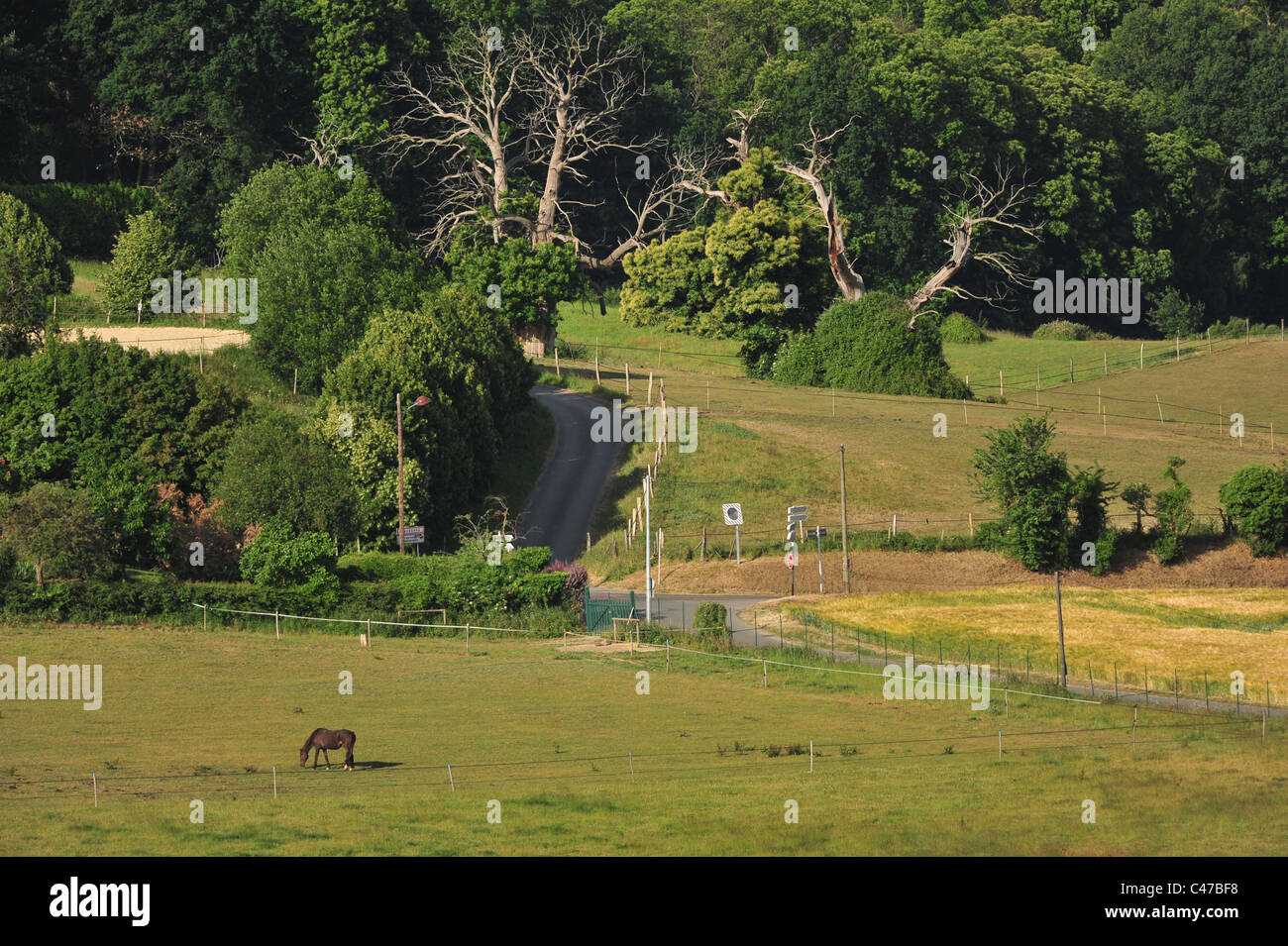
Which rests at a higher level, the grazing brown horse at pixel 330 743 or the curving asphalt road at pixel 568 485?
the curving asphalt road at pixel 568 485

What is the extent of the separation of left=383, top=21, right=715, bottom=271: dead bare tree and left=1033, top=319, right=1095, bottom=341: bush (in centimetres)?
2913

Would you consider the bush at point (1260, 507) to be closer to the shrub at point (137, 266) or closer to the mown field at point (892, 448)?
the mown field at point (892, 448)

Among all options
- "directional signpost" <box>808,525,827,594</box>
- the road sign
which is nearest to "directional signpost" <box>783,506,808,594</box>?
"directional signpost" <box>808,525,827,594</box>

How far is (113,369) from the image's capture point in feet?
281

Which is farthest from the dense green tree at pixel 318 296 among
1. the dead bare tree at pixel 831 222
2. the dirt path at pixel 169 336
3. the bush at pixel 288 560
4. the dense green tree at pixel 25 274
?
the dead bare tree at pixel 831 222

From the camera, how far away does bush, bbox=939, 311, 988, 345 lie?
452ft

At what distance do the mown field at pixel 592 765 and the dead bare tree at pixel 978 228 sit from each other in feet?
227

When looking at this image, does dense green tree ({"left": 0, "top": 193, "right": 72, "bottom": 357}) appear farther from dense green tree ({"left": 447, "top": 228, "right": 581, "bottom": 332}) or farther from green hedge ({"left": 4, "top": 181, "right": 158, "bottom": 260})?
dense green tree ({"left": 447, "top": 228, "right": 581, "bottom": 332})

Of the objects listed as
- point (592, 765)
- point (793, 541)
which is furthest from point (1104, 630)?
point (592, 765)

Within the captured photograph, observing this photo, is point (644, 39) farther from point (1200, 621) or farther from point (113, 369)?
point (1200, 621)

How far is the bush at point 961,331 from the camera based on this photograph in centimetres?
13788
